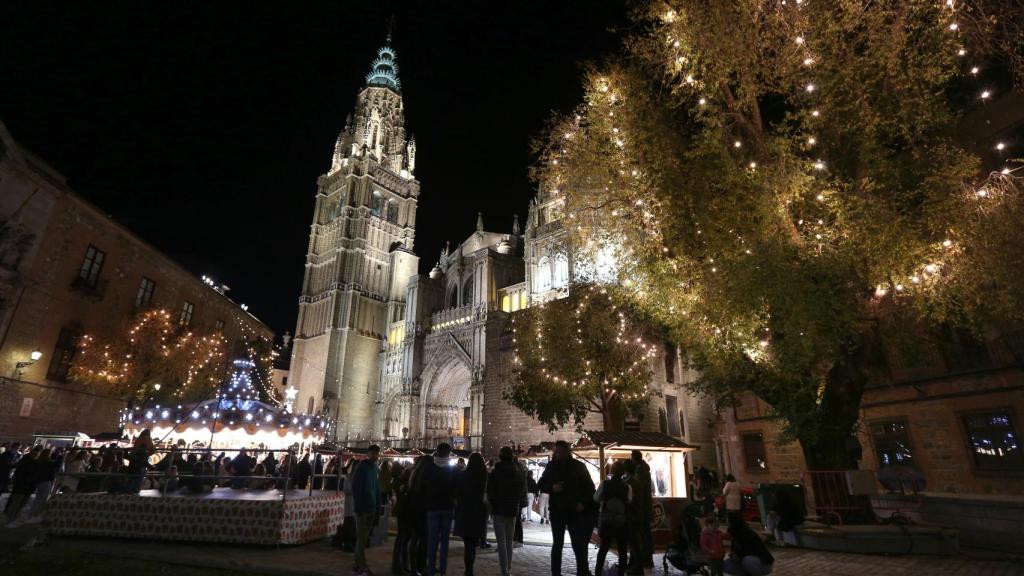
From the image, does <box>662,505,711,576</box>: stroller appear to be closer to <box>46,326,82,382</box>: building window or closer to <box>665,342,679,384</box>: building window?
<box>665,342,679,384</box>: building window

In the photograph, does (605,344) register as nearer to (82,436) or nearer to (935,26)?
(935,26)

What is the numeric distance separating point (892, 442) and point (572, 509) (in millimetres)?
14455

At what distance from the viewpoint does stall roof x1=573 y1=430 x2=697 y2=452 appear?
11.1 metres

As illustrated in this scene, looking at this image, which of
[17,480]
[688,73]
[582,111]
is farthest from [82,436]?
[688,73]

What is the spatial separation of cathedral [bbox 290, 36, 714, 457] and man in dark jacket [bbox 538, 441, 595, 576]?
17.5 metres

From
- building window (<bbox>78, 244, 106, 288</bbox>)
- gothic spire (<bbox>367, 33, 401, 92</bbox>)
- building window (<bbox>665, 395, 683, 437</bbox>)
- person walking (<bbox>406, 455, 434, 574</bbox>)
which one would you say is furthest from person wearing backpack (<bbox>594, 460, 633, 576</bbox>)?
gothic spire (<bbox>367, 33, 401, 92</bbox>)

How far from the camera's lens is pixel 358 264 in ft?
138

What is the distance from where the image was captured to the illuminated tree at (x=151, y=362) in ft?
57.5

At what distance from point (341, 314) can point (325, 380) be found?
5624 mm

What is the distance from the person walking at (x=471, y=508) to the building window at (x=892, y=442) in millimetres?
14425

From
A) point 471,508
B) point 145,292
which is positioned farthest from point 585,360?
point 145,292

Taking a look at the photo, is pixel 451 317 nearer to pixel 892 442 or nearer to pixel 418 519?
pixel 892 442

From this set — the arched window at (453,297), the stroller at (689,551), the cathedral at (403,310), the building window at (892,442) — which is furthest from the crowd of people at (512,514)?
the arched window at (453,297)

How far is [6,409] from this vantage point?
15.2 m
